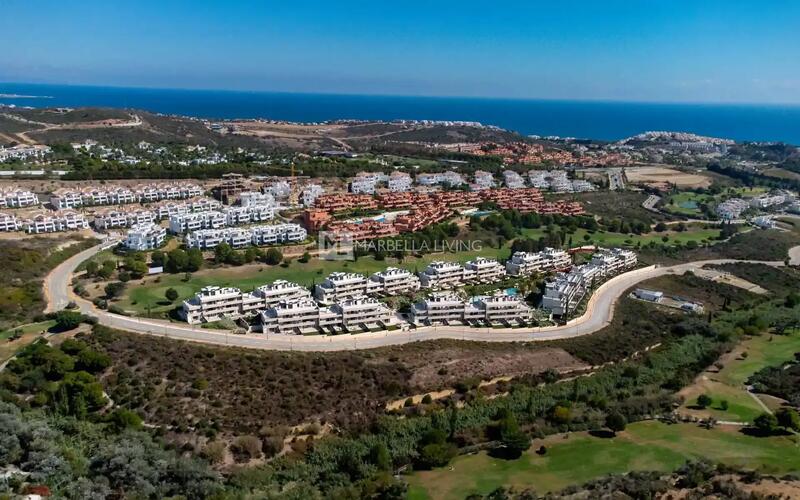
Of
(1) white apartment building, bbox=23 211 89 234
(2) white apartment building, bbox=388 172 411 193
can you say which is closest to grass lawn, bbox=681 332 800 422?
(2) white apartment building, bbox=388 172 411 193

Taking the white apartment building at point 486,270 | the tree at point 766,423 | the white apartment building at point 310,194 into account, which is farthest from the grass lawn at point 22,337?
the white apartment building at point 310,194

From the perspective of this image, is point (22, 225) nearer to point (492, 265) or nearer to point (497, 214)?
point (492, 265)

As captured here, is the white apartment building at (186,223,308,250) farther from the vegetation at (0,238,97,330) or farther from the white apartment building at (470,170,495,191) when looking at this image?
the white apartment building at (470,170,495,191)

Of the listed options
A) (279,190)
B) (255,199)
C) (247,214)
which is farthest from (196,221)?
(279,190)

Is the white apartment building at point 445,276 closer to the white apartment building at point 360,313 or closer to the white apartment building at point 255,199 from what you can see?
the white apartment building at point 360,313

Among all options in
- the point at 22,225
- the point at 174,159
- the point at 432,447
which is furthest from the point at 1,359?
the point at 174,159

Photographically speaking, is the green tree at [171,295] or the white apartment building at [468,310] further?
the green tree at [171,295]
